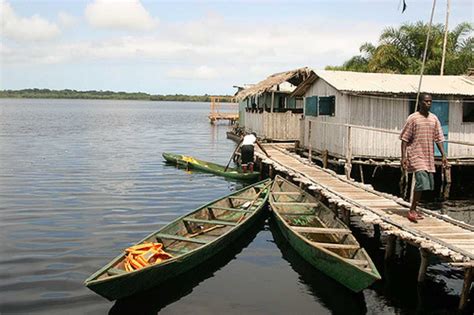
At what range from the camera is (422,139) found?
8008 mm

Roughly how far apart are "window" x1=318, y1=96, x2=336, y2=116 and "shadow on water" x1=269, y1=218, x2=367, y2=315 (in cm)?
848

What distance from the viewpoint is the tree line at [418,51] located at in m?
26.2

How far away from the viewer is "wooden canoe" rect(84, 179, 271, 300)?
679 centimetres

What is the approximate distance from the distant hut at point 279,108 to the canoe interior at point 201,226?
9632mm

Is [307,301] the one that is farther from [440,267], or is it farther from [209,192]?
[209,192]

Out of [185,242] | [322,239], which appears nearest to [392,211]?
[322,239]

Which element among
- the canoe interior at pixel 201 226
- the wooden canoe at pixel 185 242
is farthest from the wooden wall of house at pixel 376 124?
the wooden canoe at pixel 185 242

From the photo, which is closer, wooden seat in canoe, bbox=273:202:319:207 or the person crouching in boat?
wooden seat in canoe, bbox=273:202:319:207

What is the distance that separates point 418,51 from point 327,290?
22678 mm

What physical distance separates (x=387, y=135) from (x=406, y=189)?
1915 millimetres

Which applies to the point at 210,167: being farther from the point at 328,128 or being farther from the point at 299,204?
the point at 299,204

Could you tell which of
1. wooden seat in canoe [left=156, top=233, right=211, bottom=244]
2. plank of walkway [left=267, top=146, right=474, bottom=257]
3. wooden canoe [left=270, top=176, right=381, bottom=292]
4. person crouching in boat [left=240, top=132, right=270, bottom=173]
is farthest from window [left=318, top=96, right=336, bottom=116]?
wooden seat in canoe [left=156, top=233, right=211, bottom=244]

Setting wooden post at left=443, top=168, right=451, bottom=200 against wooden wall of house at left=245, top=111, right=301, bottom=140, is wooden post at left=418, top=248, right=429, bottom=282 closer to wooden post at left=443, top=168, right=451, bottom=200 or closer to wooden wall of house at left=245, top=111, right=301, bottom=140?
wooden post at left=443, top=168, right=451, bottom=200

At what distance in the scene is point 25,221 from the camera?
1208cm
